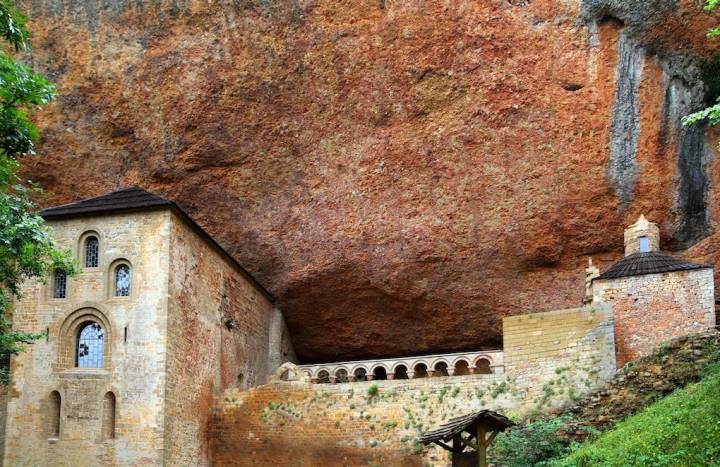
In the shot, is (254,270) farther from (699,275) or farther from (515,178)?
(699,275)

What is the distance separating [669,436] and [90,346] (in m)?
15.4

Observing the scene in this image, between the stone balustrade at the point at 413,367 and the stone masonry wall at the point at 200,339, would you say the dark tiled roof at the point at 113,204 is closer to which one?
the stone masonry wall at the point at 200,339

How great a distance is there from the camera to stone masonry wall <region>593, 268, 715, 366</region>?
24.9 metres

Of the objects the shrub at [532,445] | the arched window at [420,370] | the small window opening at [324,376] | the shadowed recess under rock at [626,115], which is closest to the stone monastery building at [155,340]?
the shrub at [532,445]

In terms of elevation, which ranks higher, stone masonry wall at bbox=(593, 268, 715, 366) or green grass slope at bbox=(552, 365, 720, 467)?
stone masonry wall at bbox=(593, 268, 715, 366)

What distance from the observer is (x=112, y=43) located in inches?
1286

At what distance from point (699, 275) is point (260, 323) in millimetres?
14734

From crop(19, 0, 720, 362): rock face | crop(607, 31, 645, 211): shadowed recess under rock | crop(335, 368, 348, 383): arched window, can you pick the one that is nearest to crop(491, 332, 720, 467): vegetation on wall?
crop(19, 0, 720, 362): rock face

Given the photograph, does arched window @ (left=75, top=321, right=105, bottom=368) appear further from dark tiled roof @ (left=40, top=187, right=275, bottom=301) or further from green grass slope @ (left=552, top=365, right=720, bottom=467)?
green grass slope @ (left=552, top=365, right=720, bottom=467)

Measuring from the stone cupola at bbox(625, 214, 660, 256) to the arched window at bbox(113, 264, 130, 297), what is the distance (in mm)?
14629

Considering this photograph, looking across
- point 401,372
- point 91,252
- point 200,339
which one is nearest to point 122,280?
point 91,252

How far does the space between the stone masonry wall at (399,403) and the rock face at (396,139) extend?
236 inches

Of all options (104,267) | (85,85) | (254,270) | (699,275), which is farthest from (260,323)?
(699,275)

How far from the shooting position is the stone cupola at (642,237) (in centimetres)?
2872
